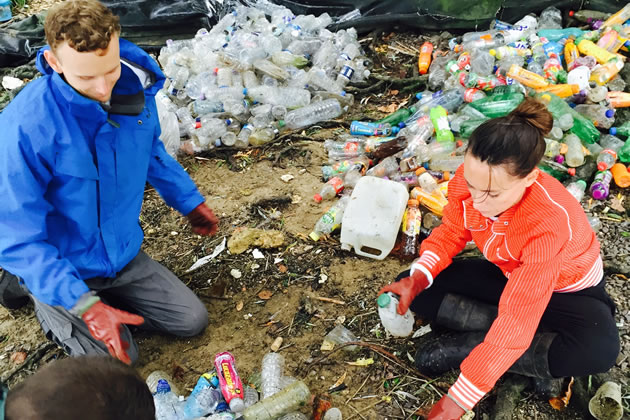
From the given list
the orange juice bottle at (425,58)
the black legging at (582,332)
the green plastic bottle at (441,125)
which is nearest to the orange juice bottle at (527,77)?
the green plastic bottle at (441,125)

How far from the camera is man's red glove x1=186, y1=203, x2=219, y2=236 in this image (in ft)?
10.6

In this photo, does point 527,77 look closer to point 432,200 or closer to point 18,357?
point 432,200

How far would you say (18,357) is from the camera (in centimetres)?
303

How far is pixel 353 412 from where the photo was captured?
260 cm

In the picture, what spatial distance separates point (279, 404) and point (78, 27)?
199 centimetres

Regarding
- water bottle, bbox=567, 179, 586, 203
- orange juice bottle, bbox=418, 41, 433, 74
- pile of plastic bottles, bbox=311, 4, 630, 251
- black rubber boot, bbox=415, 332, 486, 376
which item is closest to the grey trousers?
pile of plastic bottles, bbox=311, 4, 630, 251

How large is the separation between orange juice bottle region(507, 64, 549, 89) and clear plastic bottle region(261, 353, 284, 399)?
333 cm

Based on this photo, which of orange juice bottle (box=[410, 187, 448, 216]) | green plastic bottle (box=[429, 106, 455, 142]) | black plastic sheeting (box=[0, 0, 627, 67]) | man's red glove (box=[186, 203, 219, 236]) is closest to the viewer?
man's red glove (box=[186, 203, 219, 236])

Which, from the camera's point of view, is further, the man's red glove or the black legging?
the man's red glove

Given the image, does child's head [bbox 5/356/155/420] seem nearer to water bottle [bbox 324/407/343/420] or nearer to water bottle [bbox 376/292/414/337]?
water bottle [bbox 324/407/343/420]

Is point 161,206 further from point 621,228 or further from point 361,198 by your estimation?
Result: point 621,228

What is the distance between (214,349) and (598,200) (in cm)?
307

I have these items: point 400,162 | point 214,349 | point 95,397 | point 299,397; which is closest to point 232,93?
point 400,162

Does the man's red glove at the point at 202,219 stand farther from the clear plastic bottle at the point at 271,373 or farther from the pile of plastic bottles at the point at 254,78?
the pile of plastic bottles at the point at 254,78
